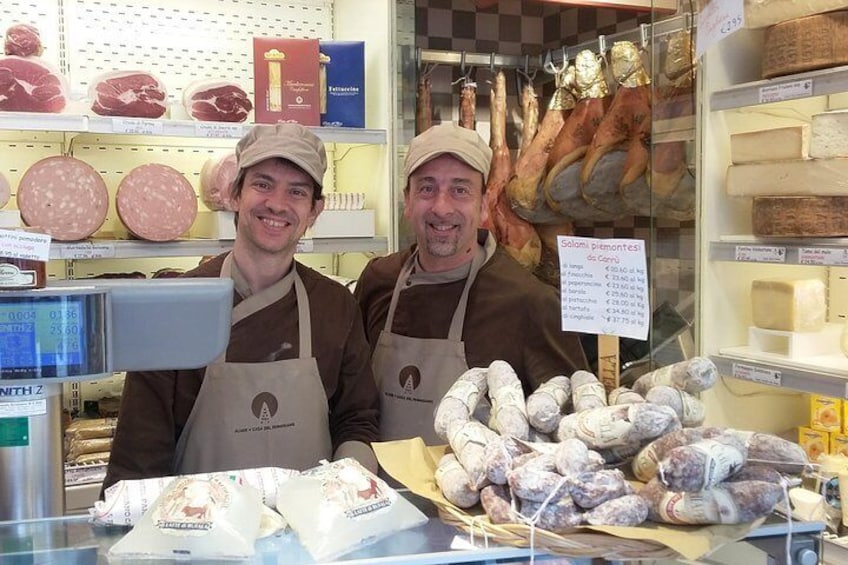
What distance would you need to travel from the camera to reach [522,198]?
4062 mm

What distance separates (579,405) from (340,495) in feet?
1.45

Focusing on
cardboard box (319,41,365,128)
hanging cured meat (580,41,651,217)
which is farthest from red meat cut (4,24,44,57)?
hanging cured meat (580,41,651,217)

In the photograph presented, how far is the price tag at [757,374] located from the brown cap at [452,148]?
126 cm

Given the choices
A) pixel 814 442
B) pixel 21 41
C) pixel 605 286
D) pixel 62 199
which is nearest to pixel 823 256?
pixel 814 442

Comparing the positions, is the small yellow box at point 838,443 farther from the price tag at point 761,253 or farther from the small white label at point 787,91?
the small white label at point 787,91

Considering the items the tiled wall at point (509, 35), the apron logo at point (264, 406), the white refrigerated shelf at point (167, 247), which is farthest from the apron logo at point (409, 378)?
the tiled wall at point (509, 35)

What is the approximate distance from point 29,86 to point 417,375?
1.96 meters

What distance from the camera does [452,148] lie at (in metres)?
2.62

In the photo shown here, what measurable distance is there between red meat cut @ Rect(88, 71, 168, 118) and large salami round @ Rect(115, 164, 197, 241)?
0.86 ft

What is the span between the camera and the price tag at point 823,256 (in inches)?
108

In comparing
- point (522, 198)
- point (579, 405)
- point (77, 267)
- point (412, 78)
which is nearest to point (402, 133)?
point (412, 78)

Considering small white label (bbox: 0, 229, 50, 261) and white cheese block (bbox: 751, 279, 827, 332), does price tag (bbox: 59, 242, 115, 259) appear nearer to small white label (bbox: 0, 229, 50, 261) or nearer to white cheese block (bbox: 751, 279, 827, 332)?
small white label (bbox: 0, 229, 50, 261)

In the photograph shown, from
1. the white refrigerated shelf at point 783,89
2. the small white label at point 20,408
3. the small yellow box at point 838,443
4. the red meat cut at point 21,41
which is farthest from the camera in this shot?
the red meat cut at point 21,41

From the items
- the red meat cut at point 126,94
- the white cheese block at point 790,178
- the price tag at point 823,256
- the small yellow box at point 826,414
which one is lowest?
the small yellow box at point 826,414
